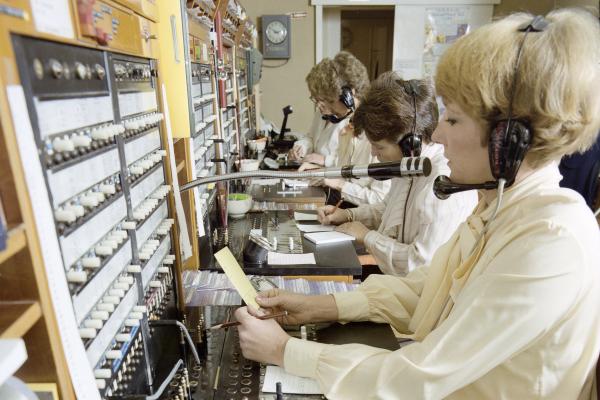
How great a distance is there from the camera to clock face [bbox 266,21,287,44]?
5.11 m

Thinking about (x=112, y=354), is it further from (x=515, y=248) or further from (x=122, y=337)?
(x=515, y=248)

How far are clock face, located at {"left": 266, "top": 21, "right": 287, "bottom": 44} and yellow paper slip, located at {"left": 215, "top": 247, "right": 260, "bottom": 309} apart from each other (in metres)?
4.57

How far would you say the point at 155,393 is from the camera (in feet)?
2.72

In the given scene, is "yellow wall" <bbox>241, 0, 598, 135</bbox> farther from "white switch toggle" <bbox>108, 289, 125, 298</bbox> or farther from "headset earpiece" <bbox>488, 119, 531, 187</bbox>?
"white switch toggle" <bbox>108, 289, 125, 298</bbox>

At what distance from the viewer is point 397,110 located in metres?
1.63

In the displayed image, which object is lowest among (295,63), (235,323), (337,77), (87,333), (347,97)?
(235,323)

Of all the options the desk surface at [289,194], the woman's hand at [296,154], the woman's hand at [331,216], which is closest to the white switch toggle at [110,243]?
the woman's hand at [331,216]

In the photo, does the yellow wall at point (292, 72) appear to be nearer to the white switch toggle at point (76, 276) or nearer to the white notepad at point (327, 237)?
the white notepad at point (327, 237)

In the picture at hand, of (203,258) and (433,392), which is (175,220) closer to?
(203,258)

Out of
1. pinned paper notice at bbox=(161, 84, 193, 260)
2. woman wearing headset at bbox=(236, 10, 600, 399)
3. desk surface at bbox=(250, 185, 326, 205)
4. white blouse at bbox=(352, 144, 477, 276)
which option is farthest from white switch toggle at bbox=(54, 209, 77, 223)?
desk surface at bbox=(250, 185, 326, 205)

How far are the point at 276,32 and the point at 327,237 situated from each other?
3946mm

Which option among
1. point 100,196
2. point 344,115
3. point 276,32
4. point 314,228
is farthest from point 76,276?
point 276,32

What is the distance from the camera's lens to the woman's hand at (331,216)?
6.84 feet

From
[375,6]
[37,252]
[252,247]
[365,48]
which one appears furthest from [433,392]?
[365,48]
